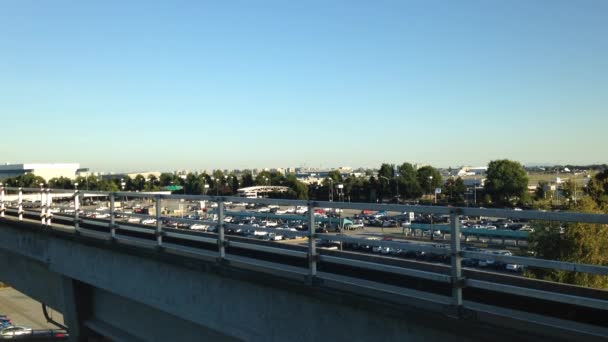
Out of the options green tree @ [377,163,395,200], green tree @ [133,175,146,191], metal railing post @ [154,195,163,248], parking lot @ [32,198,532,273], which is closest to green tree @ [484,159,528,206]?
green tree @ [377,163,395,200]

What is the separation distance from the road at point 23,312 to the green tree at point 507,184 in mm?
72985

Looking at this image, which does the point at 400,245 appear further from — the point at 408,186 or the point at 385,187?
the point at 385,187

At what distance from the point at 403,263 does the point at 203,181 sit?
129 metres

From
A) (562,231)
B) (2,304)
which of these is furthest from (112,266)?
(2,304)

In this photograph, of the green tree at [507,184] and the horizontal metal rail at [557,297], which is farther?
the green tree at [507,184]

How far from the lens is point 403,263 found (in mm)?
7441

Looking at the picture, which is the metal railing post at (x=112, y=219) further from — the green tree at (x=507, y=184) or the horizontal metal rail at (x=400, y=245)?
the green tree at (x=507, y=184)

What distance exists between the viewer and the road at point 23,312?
43625 mm

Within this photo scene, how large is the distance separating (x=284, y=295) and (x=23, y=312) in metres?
48.7

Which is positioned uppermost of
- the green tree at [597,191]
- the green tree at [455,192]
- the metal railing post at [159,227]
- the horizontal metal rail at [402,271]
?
the metal railing post at [159,227]

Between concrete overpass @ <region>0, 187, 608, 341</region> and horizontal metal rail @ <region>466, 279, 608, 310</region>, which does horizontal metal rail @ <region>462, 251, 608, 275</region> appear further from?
horizontal metal rail @ <region>466, 279, 608, 310</region>

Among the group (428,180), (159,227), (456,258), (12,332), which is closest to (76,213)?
(159,227)

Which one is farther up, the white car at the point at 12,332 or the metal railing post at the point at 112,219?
the metal railing post at the point at 112,219

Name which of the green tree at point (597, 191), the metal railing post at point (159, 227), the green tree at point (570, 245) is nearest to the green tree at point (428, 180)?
the green tree at point (597, 191)
